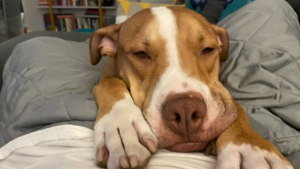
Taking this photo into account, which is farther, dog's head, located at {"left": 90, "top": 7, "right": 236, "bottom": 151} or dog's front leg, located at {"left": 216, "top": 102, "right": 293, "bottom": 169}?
dog's head, located at {"left": 90, "top": 7, "right": 236, "bottom": 151}

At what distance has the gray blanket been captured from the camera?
1.11 metres

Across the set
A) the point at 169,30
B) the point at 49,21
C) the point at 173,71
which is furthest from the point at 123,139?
the point at 49,21

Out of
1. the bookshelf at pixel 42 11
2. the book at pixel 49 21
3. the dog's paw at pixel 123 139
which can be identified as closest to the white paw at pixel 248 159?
the dog's paw at pixel 123 139

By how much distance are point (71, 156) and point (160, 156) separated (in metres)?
0.33

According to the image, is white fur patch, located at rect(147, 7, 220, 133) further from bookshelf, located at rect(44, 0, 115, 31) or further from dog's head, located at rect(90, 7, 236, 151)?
bookshelf, located at rect(44, 0, 115, 31)

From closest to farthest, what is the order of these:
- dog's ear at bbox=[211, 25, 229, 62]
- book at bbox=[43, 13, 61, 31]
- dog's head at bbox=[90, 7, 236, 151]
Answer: dog's head at bbox=[90, 7, 236, 151], dog's ear at bbox=[211, 25, 229, 62], book at bbox=[43, 13, 61, 31]

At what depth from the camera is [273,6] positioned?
4.98ft

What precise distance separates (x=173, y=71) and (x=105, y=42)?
2.26 feet

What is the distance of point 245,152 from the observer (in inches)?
32.0

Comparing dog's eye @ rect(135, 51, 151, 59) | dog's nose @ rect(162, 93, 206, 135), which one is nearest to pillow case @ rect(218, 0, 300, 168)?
dog's nose @ rect(162, 93, 206, 135)

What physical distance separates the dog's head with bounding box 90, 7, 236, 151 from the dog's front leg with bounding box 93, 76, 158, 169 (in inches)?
2.0

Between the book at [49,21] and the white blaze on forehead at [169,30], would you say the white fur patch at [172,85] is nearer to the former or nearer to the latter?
the white blaze on forehead at [169,30]

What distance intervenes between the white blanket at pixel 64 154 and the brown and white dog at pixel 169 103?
0.04m

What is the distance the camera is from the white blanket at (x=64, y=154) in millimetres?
861
